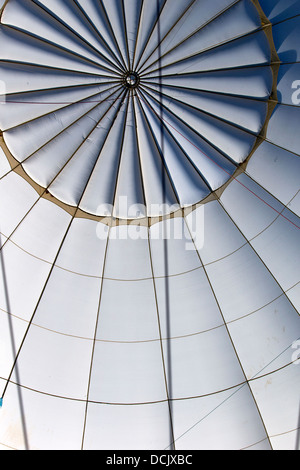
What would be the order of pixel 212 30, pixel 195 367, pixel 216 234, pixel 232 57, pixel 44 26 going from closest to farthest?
1. pixel 44 26
2. pixel 212 30
3. pixel 232 57
4. pixel 195 367
5. pixel 216 234

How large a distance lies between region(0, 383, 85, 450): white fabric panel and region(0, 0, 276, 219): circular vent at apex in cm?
317

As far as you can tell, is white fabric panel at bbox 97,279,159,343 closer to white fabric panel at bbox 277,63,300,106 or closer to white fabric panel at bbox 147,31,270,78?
white fabric panel at bbox 147,31,270,78

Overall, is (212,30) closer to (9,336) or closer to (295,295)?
(295,295)

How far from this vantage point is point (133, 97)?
7914mm

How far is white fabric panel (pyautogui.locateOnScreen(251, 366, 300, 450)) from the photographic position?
791cm

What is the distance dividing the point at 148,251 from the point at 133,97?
256 centimetres

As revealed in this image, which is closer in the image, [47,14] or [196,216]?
[47,14]

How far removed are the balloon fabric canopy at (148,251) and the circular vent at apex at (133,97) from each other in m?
0.02

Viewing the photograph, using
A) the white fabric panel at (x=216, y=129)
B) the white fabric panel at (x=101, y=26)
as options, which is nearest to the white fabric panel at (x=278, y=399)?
the white fabric panel at (x=216, y=129)

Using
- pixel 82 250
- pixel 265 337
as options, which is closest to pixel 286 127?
pixel 265 337

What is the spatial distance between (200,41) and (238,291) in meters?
4.09

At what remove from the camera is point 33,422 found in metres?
7.85
